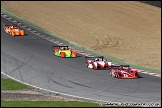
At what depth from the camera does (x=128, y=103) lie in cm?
2397

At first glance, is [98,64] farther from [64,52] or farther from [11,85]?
[11,85]

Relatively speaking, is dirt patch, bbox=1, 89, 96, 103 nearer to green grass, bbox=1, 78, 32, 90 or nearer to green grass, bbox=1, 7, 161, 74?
green grass, bbox=1, 78, 32, 90

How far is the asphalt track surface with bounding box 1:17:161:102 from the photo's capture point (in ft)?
84.9

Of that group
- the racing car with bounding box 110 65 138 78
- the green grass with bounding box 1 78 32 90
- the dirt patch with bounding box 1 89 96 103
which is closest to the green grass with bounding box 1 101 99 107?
the dirt patch with bounding box 1 89 96 103

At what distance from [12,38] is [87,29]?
7.05m

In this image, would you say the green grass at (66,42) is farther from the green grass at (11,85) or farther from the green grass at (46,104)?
the green grass at (46,104)

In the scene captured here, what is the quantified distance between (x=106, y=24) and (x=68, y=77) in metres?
16.0

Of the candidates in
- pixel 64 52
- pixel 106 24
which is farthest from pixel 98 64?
pixel 106 24

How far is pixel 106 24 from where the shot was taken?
4419 centimetres

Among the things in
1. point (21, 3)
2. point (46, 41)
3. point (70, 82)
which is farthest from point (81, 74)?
point (21, 3)

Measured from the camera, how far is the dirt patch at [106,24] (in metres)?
36.3

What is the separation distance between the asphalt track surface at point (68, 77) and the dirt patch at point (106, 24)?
3.61m

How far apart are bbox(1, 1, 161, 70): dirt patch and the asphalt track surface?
3.61m

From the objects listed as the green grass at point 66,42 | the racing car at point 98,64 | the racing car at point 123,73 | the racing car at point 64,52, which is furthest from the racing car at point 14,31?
the racing car at point 123,73
